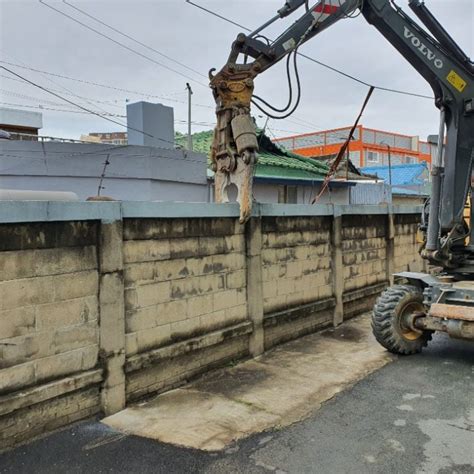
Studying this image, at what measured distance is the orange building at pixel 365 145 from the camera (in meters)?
30.1

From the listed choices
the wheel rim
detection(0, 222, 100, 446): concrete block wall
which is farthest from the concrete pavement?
detection(0, 222, 100, 446): concrete block wall

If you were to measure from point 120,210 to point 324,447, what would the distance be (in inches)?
115

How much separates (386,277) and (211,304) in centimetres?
555

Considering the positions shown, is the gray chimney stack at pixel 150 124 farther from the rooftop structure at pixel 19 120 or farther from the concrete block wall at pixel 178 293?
the concrete block wall at pixel 178 293

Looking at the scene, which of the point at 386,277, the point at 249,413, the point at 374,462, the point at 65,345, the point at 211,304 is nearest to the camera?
the point at 374,462

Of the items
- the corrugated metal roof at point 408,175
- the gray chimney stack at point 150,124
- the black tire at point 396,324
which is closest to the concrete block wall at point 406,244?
the black tire at point 396,324

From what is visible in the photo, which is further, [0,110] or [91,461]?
[0,110]

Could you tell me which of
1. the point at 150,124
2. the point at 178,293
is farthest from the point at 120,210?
the point at 150,124

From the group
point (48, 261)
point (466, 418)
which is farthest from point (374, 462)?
point (48, 261)

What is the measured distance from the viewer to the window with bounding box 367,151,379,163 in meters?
30.5

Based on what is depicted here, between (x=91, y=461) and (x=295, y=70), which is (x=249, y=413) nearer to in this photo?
(x=91, y=461)

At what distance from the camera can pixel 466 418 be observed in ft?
14.9

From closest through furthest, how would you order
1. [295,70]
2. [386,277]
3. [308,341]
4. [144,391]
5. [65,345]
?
[65,345], [144,391], [295,70], [308,341], [386,277]

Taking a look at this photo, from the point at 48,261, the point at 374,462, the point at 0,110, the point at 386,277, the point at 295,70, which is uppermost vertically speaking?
the point at 0,110
